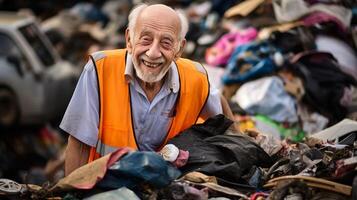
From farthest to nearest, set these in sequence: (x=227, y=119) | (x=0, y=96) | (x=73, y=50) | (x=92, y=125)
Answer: (x=73, y=50) < (x=0, y=96) < (x=227, y=119) < (x=92, y=125)

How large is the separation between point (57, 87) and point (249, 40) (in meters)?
6.23

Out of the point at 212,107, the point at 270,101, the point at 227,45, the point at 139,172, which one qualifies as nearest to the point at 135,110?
the point at 212,107

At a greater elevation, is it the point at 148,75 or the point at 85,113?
the point at 148,75

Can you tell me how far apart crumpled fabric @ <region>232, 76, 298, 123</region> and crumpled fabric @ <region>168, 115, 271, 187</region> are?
9.53 ft

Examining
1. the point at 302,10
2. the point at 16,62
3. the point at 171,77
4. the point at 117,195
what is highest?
the point at 171,77

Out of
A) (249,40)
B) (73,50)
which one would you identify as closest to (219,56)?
(249,40)

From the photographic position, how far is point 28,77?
14.5 m

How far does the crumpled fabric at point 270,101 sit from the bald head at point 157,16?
3116mm

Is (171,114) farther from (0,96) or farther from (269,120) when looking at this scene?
(0,96)

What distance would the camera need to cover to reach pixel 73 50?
1672 cm

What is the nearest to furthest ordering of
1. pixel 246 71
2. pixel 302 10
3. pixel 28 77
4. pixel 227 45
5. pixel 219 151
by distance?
1. pixel 219 151
2. pixel 246 71
3. pixel 302 10
4. pixel 227 45
5. pixel 28 77

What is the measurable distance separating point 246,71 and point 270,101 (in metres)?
0.67

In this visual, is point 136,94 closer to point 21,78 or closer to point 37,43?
point 21,78

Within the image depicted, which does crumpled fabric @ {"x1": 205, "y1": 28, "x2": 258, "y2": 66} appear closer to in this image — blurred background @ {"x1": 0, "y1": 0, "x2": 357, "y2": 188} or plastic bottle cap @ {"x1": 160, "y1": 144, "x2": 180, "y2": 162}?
blurred background @ {"x1": 0, "y1": 0, "x2": 357, "y2": 188}
